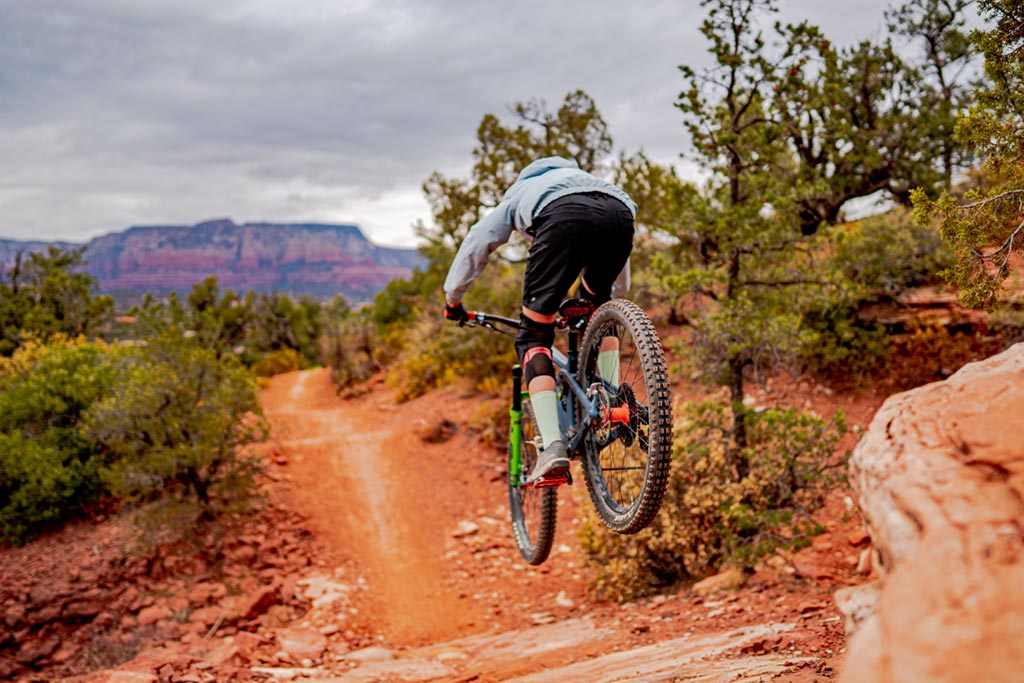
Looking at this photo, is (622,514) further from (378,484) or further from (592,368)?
(378,484)

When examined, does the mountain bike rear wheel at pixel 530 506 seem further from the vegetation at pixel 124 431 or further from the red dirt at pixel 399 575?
the vegetation at pixel 124 431

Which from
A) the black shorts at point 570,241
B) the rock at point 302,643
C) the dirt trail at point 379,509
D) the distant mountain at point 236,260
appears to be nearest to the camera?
the black shorts at point 570,241

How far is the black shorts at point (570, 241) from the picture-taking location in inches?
145

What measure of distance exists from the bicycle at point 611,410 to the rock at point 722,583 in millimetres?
2505

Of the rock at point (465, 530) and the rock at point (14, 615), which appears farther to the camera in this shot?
the rock at point (465, 530)

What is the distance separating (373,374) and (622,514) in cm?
2052

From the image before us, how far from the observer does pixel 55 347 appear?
14828 millimetres

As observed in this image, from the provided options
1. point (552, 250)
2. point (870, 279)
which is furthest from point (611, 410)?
point (870, 279)

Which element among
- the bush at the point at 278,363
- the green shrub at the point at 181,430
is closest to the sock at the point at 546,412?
the green shrub at the point at 181,430

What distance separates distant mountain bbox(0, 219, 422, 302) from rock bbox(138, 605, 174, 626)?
146596mm

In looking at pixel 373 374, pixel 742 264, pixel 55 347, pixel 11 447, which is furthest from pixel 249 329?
pixel 742 264

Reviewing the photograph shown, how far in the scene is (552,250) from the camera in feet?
12.2

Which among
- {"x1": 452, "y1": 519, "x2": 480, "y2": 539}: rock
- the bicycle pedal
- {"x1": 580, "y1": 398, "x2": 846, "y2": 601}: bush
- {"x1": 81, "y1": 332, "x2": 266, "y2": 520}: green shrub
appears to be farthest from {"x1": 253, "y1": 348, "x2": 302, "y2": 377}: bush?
the bicycle pedal

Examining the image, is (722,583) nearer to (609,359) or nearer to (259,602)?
(609,359)
